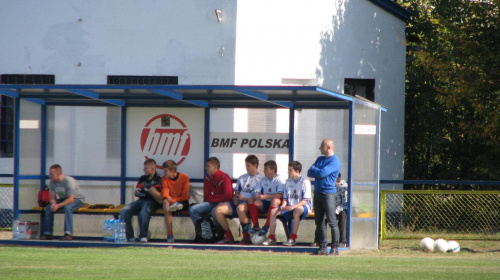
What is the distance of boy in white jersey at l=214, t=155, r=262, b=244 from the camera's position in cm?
1395

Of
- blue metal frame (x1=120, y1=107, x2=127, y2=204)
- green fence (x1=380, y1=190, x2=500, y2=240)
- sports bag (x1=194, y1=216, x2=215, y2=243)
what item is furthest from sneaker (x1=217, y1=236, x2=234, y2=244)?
green fence (x1=380, y1=190, x2=500, y2=240)

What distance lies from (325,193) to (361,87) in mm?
7207

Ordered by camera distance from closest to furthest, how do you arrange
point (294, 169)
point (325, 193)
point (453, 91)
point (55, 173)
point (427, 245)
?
point (325, 193) < point (294, 169) < point (427, 245) < point (55, 173) < point (453, 91)

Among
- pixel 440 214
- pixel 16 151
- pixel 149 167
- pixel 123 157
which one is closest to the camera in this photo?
pixel 149 167

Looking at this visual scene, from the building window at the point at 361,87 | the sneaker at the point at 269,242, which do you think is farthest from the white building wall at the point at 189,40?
the sneaker at the point at 269,242

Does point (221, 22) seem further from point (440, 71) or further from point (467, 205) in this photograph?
point (467, 205)

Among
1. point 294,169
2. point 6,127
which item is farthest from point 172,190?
point 6,127

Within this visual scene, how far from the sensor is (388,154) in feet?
64.6

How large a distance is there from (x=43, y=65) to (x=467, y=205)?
975cm

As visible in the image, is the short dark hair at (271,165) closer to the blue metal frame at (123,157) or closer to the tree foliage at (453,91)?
the blue metal frame at (123,157)

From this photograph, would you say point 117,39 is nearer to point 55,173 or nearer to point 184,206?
point 55,173

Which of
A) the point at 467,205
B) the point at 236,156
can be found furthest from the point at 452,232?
the point at 236,156

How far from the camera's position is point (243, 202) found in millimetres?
14047

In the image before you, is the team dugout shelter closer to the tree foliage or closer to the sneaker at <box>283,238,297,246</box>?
the sneaker at <box>283,238,297,246</box>
